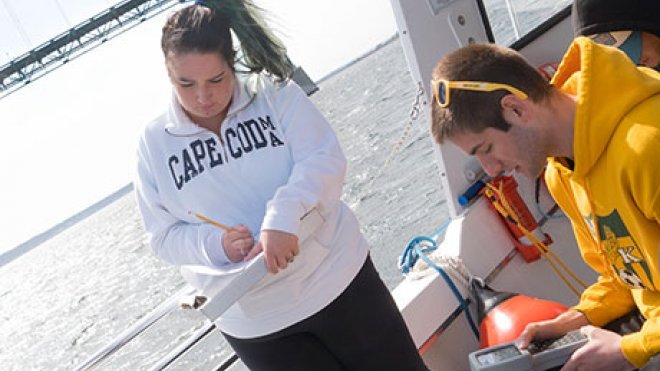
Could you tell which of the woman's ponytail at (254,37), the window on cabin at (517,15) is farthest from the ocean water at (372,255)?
the woman's ponytail at (254,37)

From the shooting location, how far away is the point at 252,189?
4.65 feet

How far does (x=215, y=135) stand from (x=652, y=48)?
121 centimetres

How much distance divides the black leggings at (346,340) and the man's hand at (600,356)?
14.7 inches

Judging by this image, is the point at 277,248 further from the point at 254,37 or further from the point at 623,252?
the point at 623,252

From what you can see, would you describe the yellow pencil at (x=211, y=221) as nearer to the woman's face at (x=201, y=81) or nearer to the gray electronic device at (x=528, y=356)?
the woman's face at (x=201, y=81)

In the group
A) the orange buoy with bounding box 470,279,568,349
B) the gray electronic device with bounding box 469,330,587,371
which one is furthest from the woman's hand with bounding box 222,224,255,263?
the orange buoy with bounding box 470,279,568,349

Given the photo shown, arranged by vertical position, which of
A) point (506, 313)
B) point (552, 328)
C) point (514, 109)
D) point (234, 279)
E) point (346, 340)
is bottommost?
point (506, 313)

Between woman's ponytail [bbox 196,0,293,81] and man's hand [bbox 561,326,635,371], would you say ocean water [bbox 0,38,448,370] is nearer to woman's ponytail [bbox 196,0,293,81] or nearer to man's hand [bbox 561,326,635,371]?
woman's ponytail [bbox 196,0,293,81]

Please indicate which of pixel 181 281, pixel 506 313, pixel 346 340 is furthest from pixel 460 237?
pixel 181 281

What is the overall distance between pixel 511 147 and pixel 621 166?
0.61 ft

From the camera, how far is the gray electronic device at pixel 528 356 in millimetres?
1312

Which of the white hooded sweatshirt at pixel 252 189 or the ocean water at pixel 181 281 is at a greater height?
the white hooded sweatshirt at pixel 252 189

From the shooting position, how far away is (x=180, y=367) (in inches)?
215

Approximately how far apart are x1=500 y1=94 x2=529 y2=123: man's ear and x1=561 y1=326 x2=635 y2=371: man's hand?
0.45 m
